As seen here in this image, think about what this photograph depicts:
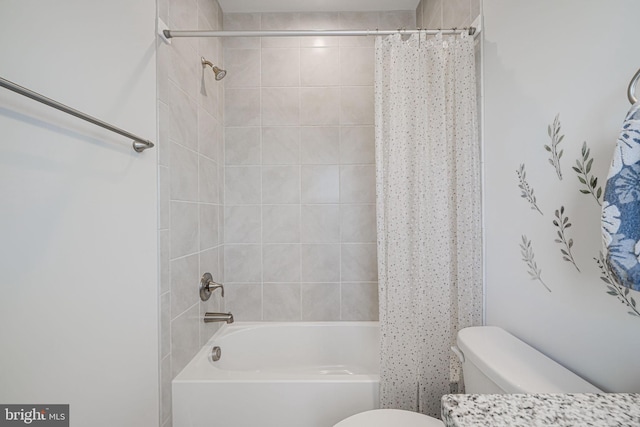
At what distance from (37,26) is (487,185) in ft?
5.56

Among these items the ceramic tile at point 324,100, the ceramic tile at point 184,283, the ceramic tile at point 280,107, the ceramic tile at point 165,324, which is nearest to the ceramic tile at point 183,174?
the ceramic tile at point 184,283

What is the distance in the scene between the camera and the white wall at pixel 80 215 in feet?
2.64

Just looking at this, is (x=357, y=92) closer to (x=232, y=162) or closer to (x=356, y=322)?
(x=232, y=162)

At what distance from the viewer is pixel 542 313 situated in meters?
1.02

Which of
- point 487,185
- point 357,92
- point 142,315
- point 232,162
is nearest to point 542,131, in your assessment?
point 487,185

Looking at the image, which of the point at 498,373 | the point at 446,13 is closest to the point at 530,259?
the point at 498,373

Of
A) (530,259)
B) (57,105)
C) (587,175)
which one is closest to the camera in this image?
(57,105)

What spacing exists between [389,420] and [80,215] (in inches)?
51.8

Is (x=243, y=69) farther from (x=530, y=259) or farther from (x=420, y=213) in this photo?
(x=530, y=259)

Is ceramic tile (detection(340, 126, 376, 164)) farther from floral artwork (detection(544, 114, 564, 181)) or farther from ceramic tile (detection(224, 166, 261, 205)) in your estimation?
floral artwork (detection(544, 114, 564, 181))

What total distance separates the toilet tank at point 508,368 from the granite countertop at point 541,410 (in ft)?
0.92

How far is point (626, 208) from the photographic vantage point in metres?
0.56

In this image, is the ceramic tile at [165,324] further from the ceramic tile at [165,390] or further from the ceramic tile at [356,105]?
the ceramic tile at [356,105]

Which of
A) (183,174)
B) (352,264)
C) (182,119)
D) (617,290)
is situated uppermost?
(182,119)
